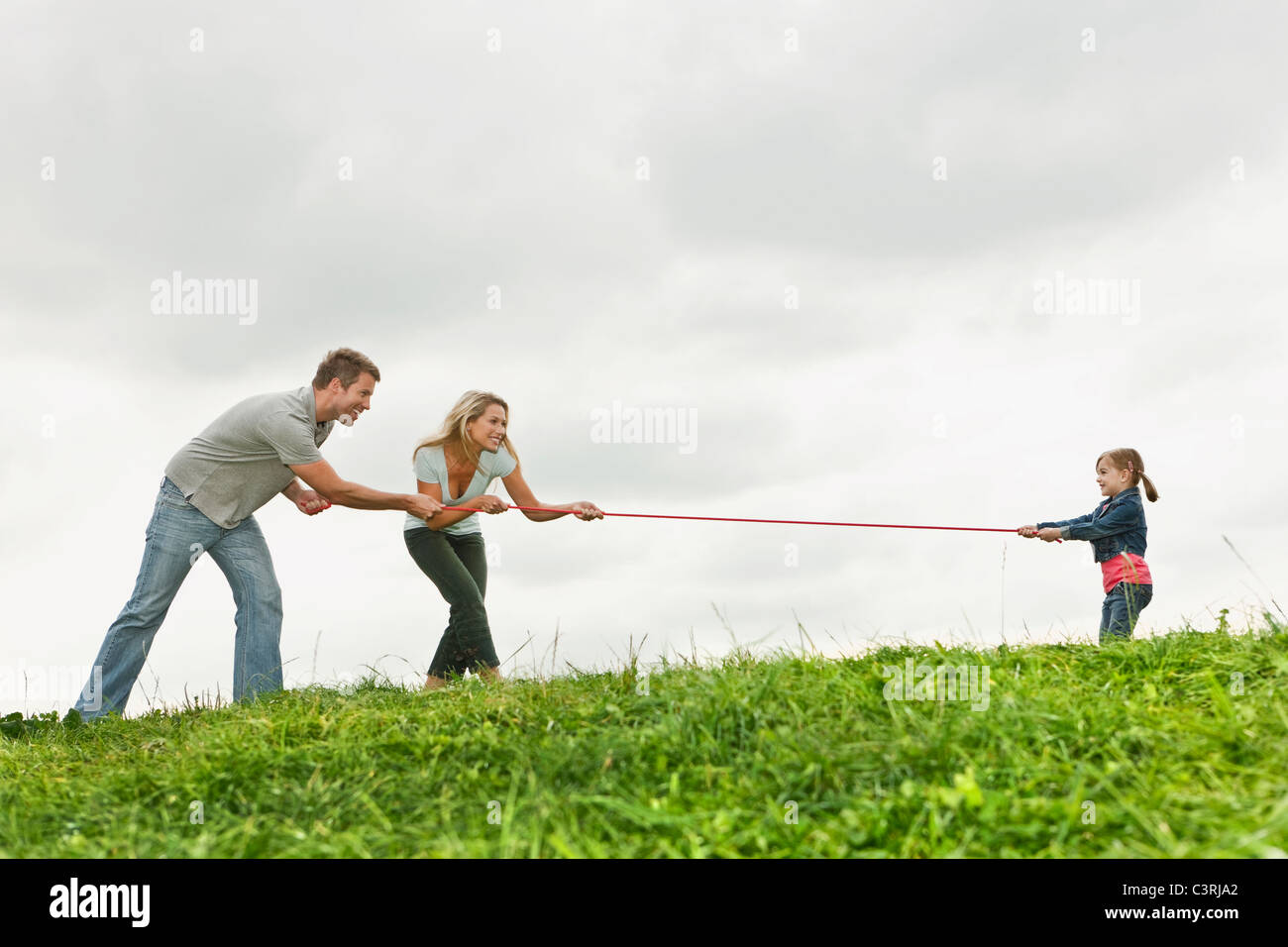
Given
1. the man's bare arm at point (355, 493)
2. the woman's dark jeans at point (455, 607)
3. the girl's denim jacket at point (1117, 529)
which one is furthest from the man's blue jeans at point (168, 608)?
the girl's denim jacket at point (1117, 529)

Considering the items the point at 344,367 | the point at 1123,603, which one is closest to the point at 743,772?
the point at 344,367

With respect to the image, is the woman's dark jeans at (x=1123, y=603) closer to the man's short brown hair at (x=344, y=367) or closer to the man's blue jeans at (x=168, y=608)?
the man's short brown hair at (x=344, y=367)

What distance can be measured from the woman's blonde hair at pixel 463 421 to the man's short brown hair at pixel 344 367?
0.73 metres

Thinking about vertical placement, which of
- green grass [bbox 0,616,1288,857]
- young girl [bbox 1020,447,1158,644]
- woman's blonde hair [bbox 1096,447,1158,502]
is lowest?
green grass [bbox 0,616,1288,857]

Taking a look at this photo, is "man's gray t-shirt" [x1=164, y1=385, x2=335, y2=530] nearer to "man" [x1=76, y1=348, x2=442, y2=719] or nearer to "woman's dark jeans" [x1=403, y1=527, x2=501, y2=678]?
"man" [x1=76, y1=348, x2=442, y2=719]

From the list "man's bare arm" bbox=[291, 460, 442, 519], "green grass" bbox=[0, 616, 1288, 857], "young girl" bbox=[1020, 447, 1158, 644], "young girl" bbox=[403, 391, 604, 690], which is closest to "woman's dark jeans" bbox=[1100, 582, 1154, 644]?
"young girl" bbox=[1020, 447, 1158, 644]

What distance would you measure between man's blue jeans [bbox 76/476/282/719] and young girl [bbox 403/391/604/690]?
4.14 ft

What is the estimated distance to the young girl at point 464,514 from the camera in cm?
776

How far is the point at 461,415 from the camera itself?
26.6 feet

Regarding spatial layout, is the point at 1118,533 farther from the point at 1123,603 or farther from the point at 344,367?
the point at 344,367

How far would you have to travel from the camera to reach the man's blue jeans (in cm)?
786
